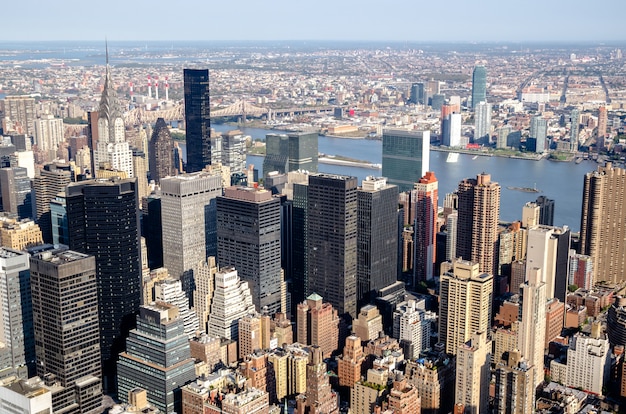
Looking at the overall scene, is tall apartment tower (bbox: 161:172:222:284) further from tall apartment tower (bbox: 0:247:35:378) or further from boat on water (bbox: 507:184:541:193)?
boat on water (bbox: 507:184:541:193)

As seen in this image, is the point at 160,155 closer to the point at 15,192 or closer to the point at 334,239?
the point at 15,192

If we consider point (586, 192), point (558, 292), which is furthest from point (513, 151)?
point (558, 292)

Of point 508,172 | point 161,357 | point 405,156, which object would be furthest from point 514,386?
point 508,172

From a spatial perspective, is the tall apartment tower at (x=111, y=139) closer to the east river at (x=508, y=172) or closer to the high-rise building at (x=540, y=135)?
the east river at (x=508, y=172)

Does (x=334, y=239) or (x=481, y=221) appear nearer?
(x=334, y=239)

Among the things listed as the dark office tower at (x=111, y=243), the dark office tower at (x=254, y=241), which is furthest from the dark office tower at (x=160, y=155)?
the dark office tower at (x=111, y=243)

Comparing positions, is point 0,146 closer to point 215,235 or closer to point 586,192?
point 215,235

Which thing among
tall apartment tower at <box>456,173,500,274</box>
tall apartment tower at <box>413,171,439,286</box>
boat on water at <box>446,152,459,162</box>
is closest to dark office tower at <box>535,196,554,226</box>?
tall apartment tower at <box>456,173,500,274</box>
